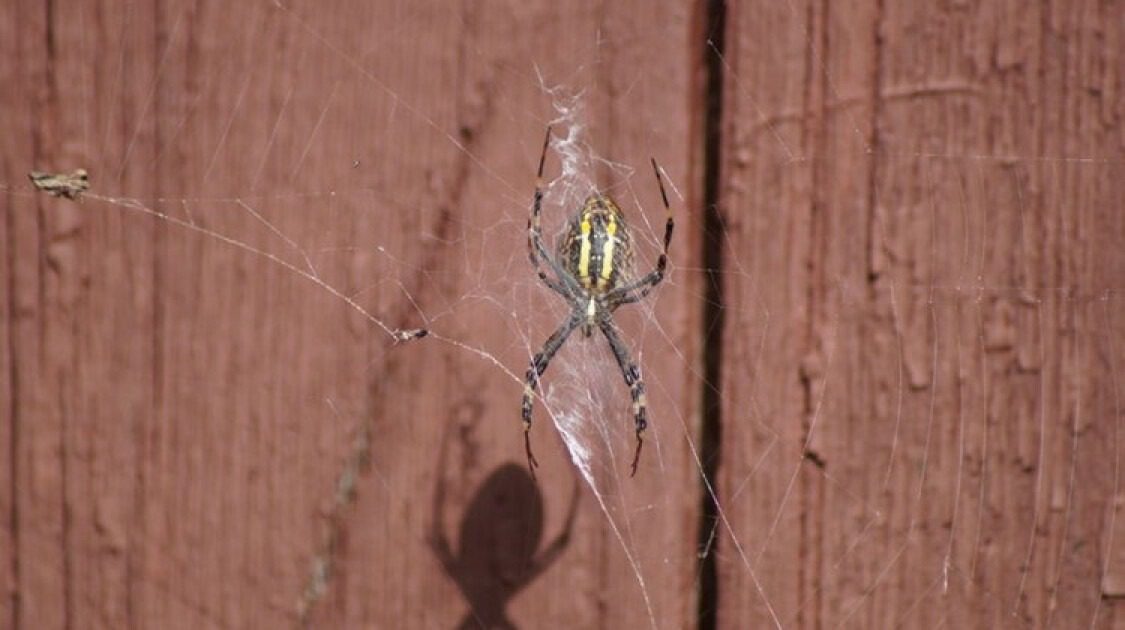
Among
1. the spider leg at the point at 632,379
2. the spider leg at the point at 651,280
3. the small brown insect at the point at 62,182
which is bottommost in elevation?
the spider leg at the point at 632,379

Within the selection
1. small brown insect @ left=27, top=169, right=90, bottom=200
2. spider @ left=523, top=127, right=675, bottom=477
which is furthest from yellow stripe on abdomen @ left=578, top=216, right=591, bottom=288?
small brown insect @ left=27, top=169, right=90, bottom=200

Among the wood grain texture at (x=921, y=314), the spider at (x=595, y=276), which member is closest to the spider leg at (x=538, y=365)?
the spider at (x=595, y=276)

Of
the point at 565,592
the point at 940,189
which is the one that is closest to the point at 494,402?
the point at 565,592

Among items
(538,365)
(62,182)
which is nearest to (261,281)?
(62,182)

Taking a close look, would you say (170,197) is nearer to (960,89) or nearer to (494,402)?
(494,402)

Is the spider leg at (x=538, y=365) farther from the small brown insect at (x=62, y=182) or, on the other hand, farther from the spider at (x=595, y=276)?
the small brown insect at (x=62, y=182)

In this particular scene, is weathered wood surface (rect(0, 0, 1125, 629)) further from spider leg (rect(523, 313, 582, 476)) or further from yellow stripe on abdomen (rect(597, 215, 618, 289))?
yellow stripe on abdomen (rect(597, 215, 618, 289))
